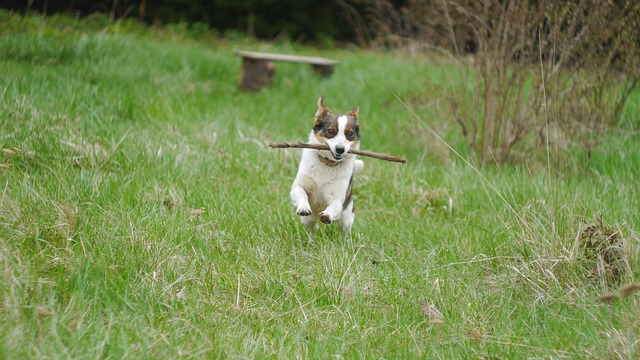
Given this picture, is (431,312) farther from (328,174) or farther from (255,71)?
(255,71)

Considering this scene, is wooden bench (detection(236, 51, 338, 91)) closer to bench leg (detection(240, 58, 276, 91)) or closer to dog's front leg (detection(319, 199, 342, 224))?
bench leg (detection(240, 58, 276, 91))

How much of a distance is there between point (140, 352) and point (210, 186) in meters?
2.61

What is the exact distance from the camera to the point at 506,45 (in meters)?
6.50

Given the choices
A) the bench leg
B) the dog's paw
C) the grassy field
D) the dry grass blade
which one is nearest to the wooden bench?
the bench leg

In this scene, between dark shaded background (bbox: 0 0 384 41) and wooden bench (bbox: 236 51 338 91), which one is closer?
wooden bench (bbox: 236 51 338 91)

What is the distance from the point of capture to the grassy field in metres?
3.28

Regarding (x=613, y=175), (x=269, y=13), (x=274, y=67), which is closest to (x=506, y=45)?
(x=613, y=175)

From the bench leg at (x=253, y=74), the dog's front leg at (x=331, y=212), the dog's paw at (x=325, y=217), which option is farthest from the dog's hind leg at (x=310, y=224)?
the bench leg at (x=253, y=74)

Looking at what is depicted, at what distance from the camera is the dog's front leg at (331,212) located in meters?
4.34

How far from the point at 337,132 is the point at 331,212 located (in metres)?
0.52

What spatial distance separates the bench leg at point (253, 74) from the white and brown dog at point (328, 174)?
4742 mm

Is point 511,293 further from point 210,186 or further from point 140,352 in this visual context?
point 210,186

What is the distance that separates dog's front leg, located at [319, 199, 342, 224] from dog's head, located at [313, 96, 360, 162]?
294 mm

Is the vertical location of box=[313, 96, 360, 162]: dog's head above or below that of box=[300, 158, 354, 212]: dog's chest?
above
